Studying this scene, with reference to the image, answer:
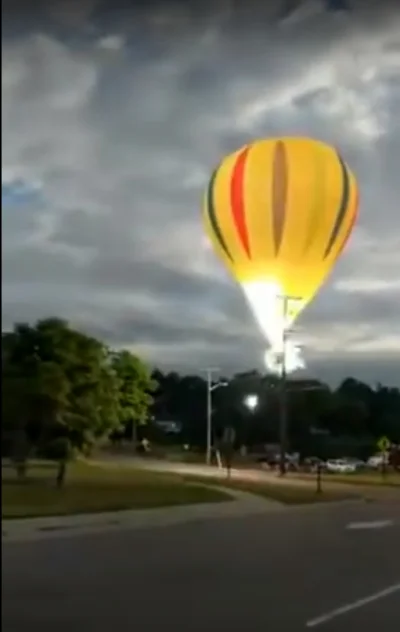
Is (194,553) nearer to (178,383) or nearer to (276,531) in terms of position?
(276,531)

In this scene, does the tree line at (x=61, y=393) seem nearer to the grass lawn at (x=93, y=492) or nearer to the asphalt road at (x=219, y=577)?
the grass lawn at (x=93, y=492)

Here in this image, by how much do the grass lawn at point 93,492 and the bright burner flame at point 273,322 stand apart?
25cm

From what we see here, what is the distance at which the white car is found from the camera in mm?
1950

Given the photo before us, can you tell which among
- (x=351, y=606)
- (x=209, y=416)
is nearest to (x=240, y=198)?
(x=209, y=416)

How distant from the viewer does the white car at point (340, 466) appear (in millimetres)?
1950

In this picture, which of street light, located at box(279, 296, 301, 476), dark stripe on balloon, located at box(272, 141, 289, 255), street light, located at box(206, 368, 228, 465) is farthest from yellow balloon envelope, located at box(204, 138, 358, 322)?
street light, located at box(206, 368, 228, 465)

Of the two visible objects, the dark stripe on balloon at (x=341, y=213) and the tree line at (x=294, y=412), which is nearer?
the tree line at (x=294, y=412)

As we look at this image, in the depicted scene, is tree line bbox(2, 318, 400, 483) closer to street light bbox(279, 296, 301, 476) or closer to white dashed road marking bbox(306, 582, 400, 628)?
street light bbox(279, 296, 301, 476)

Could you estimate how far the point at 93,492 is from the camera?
5.15 ft

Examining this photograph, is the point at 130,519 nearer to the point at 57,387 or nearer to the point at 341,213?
the point at 57,387

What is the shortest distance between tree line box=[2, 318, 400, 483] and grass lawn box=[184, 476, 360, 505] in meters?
0.08

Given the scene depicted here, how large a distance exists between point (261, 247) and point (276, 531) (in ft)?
2.03

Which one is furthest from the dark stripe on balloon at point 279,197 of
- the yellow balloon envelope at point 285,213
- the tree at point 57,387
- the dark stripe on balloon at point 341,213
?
the tree at point 57,387

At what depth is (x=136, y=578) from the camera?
1742 mm
